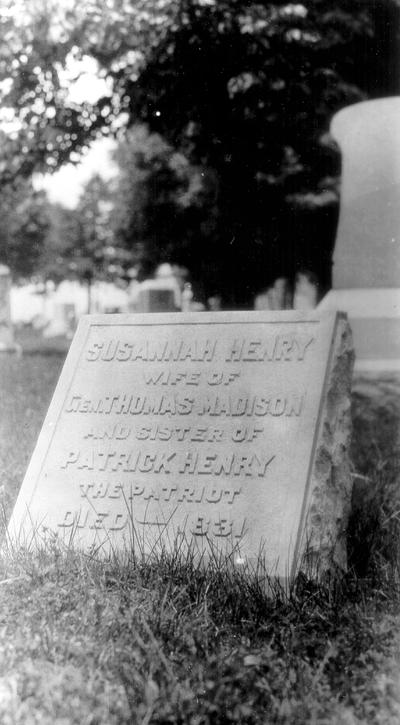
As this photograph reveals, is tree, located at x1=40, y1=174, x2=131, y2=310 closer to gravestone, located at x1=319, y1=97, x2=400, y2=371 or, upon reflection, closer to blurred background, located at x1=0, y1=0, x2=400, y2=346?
blurred background, located at x1=0, y1=0, x2=400, y2=346

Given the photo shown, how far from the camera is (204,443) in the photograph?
371 cm

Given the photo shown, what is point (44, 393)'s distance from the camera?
359 inches

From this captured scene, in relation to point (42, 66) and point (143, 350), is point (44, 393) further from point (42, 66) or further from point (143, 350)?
point (143, 350)

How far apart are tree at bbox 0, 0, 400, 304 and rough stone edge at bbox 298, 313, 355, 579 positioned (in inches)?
259

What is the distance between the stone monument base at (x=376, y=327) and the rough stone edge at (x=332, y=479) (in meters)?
2.69

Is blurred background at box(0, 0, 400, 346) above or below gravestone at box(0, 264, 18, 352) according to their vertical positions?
above

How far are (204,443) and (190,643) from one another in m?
1.18

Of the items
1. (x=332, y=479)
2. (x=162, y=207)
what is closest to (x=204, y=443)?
(x=332, y=479)

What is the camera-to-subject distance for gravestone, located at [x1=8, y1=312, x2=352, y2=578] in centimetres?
344

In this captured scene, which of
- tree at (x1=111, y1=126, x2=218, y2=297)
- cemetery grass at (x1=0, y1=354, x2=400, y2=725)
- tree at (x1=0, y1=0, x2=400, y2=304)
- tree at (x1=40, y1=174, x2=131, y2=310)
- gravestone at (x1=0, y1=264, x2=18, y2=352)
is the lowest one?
tree at (x1=40, y1=174, x2=131, y2=310)

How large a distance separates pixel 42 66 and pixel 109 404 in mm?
6407

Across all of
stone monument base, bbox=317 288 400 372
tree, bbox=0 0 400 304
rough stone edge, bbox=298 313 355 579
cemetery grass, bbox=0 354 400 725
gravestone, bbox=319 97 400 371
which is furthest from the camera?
tree, bbox=0 0 400 304

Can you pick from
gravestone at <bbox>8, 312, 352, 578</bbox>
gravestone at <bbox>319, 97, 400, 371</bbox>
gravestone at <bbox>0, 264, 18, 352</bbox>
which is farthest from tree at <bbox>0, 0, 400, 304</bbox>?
gravestone at <bbox>0, 264, 18, 352</bbox>

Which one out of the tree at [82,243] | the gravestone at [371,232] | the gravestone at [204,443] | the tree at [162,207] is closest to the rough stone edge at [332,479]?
the gravestone at [204,443]
